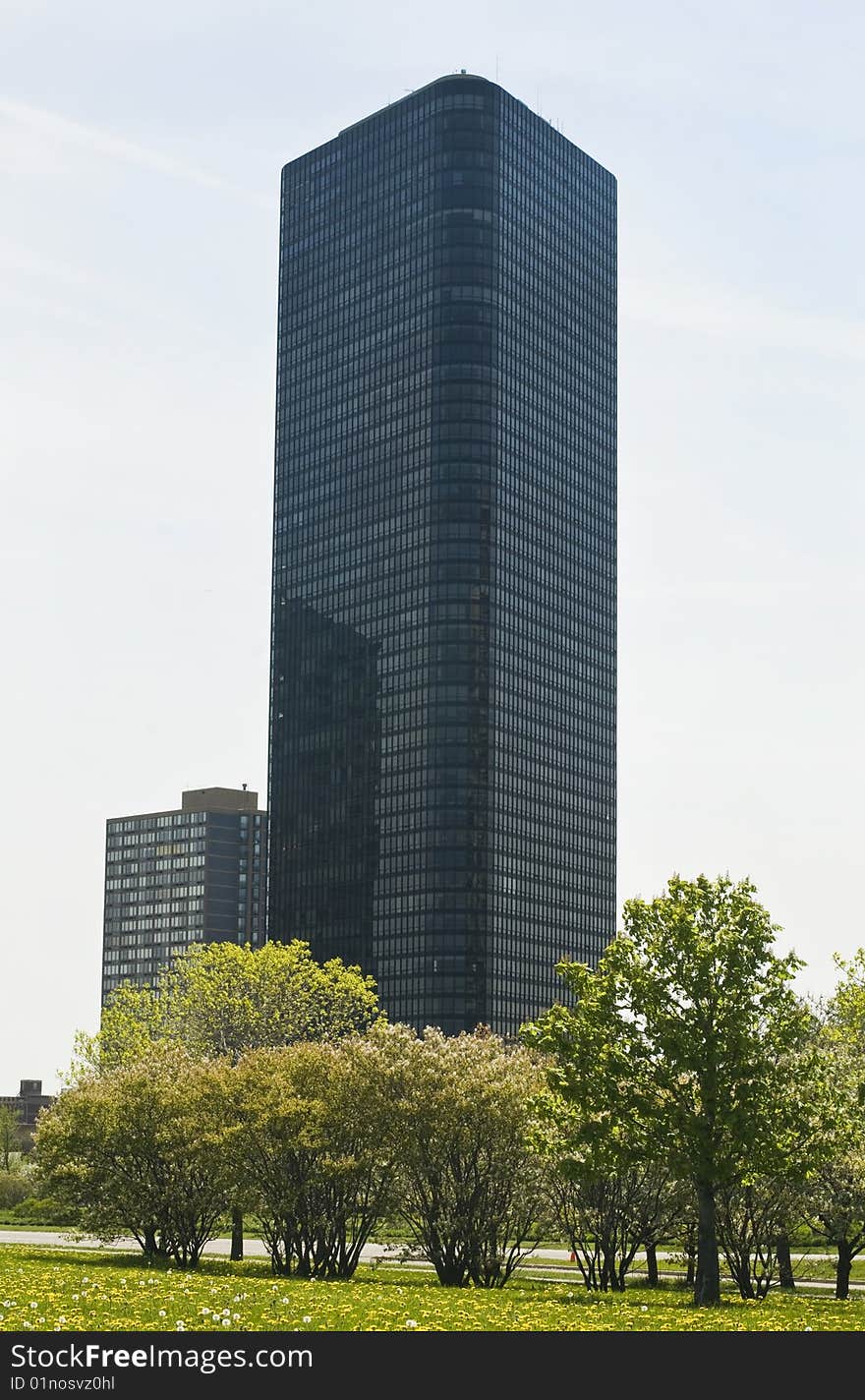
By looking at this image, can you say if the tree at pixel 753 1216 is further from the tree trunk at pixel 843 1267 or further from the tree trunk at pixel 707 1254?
the tree trunk at pixel 707 1254

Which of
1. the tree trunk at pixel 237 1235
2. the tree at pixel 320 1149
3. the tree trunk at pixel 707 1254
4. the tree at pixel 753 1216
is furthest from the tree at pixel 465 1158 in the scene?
the tree trunk at pixel 237 1235

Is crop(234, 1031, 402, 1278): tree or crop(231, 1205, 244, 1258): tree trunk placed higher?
crop(234, 1031, 402, 1278): tree

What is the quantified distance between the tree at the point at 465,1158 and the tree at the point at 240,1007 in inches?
1813

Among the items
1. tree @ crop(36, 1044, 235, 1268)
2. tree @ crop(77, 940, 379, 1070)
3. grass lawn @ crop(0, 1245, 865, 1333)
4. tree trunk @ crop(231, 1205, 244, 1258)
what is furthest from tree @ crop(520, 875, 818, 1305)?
tree @ crop(77, 940, 379, 1070)

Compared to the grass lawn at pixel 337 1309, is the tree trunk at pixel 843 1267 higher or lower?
lower

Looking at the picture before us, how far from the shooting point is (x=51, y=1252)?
218 ft

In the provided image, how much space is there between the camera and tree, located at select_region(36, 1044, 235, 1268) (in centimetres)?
6397

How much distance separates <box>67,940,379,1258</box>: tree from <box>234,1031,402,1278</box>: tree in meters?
42.6

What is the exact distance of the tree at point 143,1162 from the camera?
64.0 meters

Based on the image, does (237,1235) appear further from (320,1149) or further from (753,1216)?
(753,1216)

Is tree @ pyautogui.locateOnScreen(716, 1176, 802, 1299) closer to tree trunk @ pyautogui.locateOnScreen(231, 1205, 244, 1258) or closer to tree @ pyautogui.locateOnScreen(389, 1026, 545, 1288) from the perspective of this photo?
tree @ pyautogui.locateOnScreen(389, 1026, 545, 1288)

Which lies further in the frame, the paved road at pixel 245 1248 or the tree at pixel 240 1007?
the tree at pixel 240 1007
